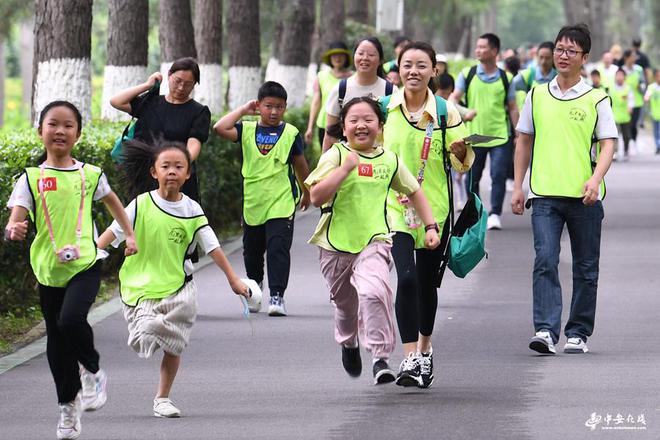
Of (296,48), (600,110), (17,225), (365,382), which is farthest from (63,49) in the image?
(296,48)

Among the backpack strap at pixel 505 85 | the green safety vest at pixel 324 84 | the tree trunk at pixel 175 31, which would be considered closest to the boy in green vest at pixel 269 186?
the green safety vest at pixel 324 84

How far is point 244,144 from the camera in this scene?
1206cm

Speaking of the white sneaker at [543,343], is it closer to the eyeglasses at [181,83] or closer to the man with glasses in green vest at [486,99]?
the eyeglasses at [181,83]

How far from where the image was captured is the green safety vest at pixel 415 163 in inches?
348

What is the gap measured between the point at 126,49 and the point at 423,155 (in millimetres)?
8878

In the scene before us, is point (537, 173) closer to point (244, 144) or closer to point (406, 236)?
point (406, 236)

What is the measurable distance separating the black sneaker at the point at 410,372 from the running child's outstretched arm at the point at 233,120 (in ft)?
10.4

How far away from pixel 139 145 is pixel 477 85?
8.85 metres

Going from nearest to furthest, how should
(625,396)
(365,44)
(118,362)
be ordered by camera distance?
1. (625,396)
2. (118,362)
3. (365,44)

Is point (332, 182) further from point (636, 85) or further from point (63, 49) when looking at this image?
point (636, 85)

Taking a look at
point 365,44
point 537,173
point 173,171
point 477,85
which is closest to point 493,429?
point 173,171

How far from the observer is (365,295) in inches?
327

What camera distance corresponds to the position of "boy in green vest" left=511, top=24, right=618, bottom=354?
9719 mm

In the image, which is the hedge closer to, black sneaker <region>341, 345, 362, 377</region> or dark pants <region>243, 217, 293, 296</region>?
dark pants <region>243, 217, 293, 296</region>
